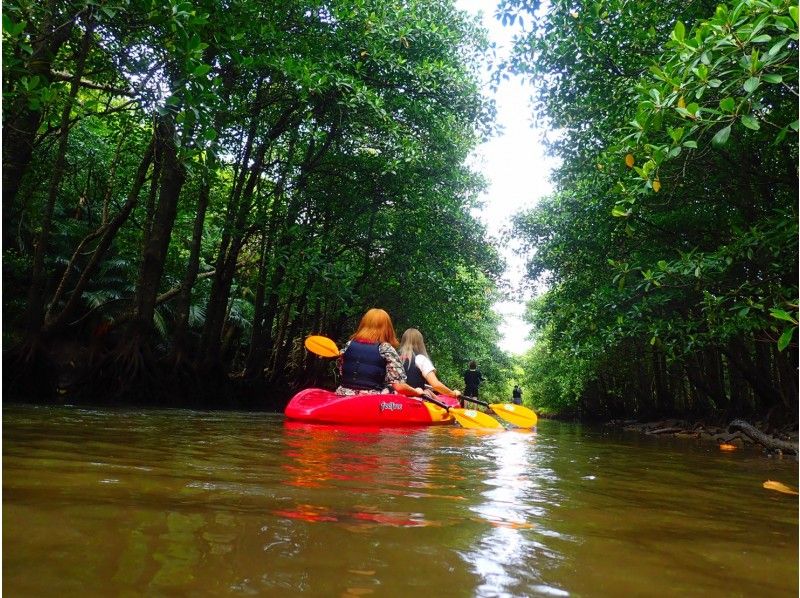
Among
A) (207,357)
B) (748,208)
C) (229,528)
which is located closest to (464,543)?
(229,528)

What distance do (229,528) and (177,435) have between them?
10.5ft

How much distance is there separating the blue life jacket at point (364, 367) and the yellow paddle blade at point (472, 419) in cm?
97

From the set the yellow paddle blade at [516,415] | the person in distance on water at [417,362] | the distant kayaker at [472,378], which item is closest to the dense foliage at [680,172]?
the yellow paddle blade at [516,415]

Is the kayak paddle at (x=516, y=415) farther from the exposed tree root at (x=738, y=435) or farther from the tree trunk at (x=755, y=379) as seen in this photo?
the tree trunk at (x=755, y=379)

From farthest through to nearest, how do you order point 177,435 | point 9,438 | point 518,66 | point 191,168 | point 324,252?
point 324,252
point 518,66
point 191,168
point 177,435
point 9,438

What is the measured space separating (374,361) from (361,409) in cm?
81

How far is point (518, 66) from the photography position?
28.9 feet

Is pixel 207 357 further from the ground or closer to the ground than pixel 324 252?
closer to the ground

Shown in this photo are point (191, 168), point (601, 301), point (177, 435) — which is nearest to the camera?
point (177, 435)

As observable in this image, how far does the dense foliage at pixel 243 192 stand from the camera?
7.67 metres

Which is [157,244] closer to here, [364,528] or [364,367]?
[364,367]

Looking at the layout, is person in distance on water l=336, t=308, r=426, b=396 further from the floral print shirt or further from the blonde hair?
the blonde hair

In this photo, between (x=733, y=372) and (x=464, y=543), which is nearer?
(x=464, y=543)

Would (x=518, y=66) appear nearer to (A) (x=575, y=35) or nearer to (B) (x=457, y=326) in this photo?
(A) (x=575, y=35)
